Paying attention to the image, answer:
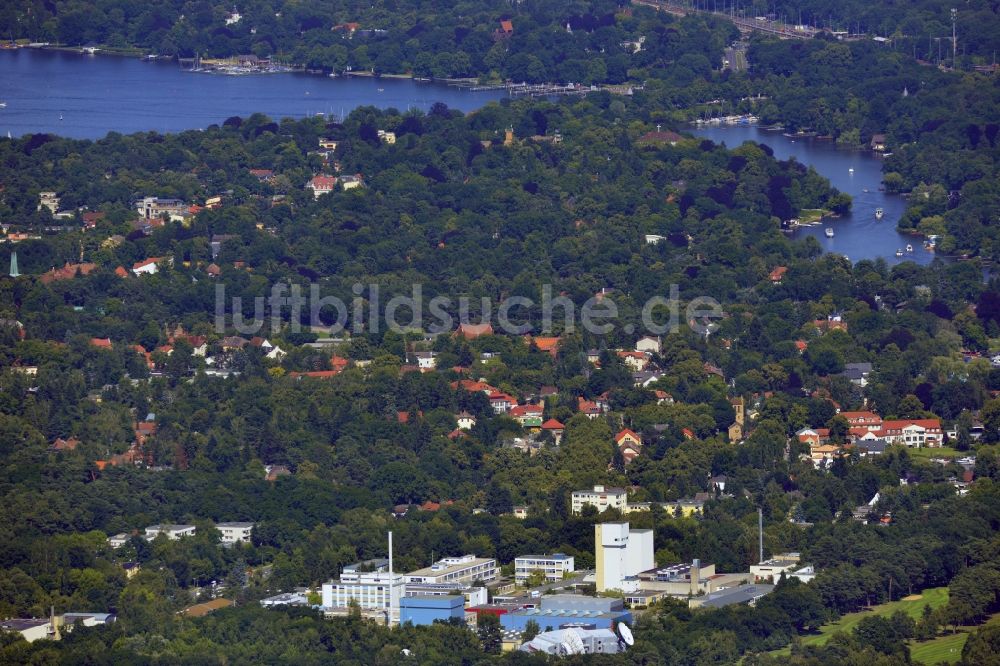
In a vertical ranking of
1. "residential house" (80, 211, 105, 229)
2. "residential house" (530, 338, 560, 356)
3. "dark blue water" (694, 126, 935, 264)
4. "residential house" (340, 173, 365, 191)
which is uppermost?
"residential house" (340, 173, 365, 191)

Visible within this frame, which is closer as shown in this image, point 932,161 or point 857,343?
point 857,343

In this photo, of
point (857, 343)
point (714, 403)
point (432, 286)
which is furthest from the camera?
point (432, 286)

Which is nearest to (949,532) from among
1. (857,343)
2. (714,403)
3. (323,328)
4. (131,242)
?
(714,403)

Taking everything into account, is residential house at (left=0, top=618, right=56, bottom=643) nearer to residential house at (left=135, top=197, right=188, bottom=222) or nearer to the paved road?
residential house at (left=135, top=197, right=188, bottom=222)

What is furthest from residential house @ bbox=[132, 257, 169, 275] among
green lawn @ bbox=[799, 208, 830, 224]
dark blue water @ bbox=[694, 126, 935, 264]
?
green lawn @ bbox=[799, 208, 830, 224]

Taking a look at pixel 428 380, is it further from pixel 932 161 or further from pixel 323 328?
pixel 932 161

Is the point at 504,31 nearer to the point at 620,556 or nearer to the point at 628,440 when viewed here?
the point at 628,440
